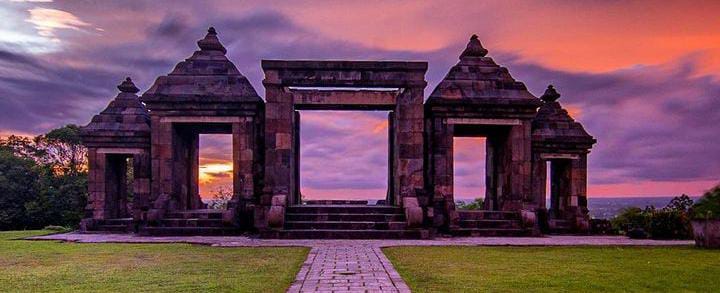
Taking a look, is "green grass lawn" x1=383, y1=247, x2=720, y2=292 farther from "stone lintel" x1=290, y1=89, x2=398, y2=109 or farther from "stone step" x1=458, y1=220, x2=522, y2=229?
"stone lintel" x1=290, y1=89, x2=398, y2=109

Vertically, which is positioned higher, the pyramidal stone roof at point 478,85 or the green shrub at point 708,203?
the pyramidal stone roof at point 478,85

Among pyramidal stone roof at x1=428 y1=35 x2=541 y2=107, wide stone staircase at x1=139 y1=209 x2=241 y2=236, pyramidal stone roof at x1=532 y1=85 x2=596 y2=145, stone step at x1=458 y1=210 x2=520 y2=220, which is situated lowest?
wide stone staircase at x1=139 y1=209 x2=241 y2=236

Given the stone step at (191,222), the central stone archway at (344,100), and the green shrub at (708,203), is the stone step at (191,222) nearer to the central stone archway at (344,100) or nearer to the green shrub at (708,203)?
the central stone archway at (344,100)

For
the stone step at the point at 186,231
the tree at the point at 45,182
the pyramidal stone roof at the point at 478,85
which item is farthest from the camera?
the tree at the point at 45,182

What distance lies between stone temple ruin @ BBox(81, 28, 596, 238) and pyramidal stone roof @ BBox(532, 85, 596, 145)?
0.06 m

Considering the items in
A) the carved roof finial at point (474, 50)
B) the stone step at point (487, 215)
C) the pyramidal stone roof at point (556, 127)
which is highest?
the carved roof finial at point (474, 50)

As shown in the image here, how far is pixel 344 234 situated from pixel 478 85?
7.58 m

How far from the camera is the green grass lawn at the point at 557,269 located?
9945 millimetres

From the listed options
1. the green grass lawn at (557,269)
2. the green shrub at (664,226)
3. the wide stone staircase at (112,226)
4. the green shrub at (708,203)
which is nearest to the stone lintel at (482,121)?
the green shrub at (664,226)

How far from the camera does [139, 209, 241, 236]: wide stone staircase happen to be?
855 inches

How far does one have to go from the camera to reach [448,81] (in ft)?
78.8

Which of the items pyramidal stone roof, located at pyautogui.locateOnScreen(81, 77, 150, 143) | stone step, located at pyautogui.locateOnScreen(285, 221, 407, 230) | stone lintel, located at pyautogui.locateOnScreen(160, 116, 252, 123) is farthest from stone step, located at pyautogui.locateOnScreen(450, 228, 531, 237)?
pyramidal stone roof, located at pyautogui.locateOnScreen(81, 77, 150, 143)

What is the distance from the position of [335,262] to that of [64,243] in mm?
9115

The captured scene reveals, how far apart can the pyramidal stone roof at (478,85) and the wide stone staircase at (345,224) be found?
14.8 ft
